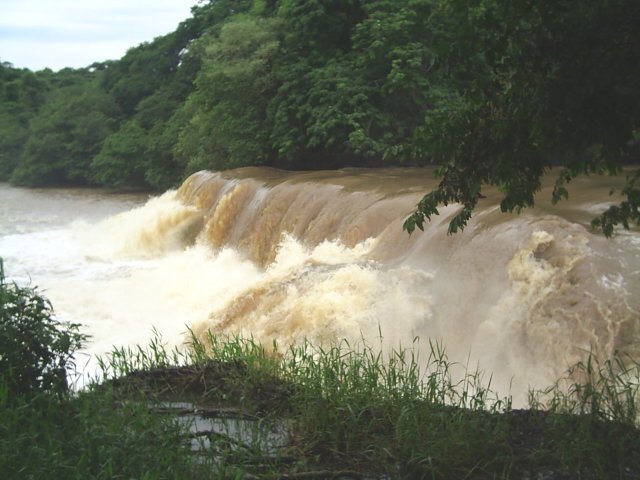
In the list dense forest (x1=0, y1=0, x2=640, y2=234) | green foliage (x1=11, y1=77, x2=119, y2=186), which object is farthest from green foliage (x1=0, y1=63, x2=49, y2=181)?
green foliage (x1=11, y1=77, x2=119, y2=186)

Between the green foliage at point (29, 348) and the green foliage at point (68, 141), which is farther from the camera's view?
the green foliage at point (68, 141)

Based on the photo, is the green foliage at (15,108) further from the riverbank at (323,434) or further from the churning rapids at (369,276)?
the riverbank at (323,434)

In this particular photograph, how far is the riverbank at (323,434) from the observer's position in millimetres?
3465

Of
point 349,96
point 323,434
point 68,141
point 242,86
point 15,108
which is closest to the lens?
point 323,434

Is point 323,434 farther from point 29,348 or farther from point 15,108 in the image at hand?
point 15,108

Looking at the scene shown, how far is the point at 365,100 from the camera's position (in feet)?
52.7

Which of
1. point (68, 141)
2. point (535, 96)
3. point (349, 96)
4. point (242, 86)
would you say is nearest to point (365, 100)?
point (349, 96)

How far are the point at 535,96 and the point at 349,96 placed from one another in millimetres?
13599

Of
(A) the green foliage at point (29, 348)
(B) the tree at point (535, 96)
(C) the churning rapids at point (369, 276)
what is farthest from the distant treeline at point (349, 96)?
(A) the green foliage at point (29, 348)

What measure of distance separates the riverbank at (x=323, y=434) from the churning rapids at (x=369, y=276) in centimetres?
77

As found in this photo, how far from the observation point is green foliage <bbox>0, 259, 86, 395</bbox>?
4016 mm

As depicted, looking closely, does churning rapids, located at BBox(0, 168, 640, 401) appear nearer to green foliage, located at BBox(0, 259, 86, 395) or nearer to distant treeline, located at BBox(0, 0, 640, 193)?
green foliage, located at BBox(0, 259, 86, 395)

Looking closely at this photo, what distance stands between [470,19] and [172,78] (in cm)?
3419

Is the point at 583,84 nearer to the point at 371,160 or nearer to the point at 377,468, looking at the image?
the point at 377,468
